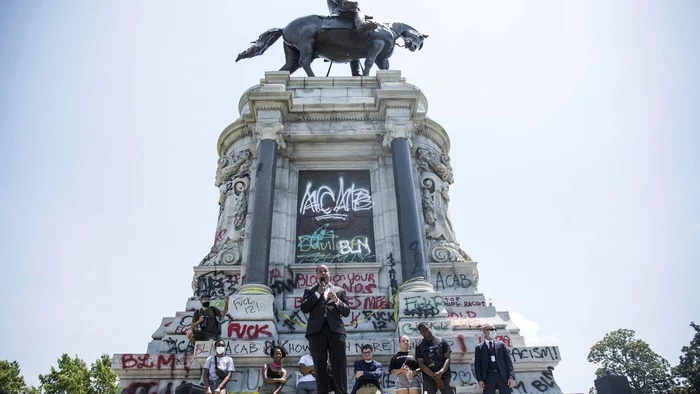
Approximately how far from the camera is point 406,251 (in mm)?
12844

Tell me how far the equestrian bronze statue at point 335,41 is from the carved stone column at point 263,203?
161 inches

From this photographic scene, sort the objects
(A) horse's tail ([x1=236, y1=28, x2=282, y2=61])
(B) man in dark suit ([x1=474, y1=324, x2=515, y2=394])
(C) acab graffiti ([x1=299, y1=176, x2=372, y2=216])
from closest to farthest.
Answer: (B) man in dark suit ([x1=474, y1=324, x2=515, y2=394]) → (C) acab graffiti ([x1=299, y1=176, x2=372, y2=216]) → (A) horse's tail ([x1=236, y1=28, x2=282, y2=61])

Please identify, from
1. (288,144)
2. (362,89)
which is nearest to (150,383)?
(288,144)

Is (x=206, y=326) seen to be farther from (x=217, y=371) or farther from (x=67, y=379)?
(x=67, y=379)

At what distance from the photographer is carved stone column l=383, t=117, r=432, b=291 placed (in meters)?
12.6

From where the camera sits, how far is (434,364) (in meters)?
8.10

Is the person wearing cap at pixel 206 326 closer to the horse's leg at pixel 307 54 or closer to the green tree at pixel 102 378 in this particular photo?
the horse's leg at pixel 307 54

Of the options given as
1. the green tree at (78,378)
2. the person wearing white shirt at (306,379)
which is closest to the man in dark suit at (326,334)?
the person wearing white shirt at (306,379)

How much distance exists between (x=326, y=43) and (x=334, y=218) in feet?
24.5

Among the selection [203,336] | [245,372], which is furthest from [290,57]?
[245,372]

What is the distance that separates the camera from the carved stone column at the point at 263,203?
1253cm

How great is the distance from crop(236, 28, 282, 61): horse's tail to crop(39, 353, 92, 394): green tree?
106 ft

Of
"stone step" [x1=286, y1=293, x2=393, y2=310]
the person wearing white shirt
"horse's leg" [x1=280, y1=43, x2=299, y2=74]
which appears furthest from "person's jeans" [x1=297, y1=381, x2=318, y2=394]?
"horse's leg" [x1=280, y1=43, x2=299, y2=74]

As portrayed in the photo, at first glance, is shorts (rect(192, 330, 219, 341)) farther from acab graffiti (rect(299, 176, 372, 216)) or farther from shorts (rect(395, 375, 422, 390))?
shorts (rect(395, 375, 422, 390))
